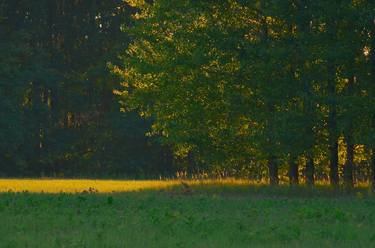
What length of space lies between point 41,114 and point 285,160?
32.2 meters

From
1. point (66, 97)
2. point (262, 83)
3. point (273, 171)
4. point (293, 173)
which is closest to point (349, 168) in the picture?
point (293, 173)

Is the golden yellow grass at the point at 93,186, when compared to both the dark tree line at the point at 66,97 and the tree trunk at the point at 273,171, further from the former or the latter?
the dark tree line at the point at 66,97

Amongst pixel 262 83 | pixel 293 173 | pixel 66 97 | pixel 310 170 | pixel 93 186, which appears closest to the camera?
pixel 262 83

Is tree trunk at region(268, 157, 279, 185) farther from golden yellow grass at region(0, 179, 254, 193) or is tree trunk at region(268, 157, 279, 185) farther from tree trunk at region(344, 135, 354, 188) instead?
tree trunk at region(344, 135, 354, 188)

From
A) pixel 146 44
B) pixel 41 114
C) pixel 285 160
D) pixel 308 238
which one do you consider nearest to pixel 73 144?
pixel 41 114

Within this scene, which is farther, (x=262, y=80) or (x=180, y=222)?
(x=262, y=80)

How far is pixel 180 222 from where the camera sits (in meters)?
19.4

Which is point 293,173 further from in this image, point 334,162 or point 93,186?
point 93,186

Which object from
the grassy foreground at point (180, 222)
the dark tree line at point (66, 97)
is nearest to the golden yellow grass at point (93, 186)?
the grassy foreground at point (180, 222)

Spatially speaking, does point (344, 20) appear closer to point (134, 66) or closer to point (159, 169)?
point (134, 66)

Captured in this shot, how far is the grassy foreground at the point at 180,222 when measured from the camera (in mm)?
15977

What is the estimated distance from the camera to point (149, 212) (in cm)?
2228

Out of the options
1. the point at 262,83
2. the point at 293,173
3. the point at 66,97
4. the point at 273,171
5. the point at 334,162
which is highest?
the point at 66,97

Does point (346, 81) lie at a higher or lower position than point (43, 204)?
higher
